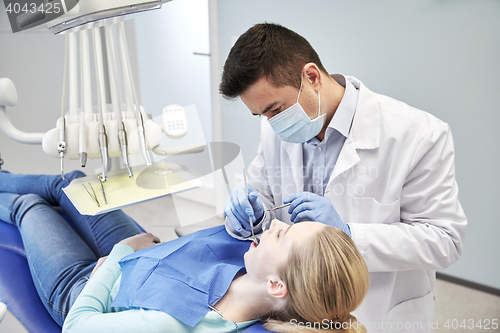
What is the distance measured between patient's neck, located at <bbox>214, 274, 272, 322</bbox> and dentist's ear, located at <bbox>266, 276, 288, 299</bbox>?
4cm

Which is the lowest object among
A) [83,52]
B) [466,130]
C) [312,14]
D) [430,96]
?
[466,130]

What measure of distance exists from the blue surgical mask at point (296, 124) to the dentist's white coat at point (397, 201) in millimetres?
112

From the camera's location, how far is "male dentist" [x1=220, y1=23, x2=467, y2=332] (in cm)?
100

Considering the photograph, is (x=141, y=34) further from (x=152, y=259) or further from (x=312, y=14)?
(x=152, y=259)

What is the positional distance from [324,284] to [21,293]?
1072 mm

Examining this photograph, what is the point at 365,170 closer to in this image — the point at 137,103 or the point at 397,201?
the point at 397,201

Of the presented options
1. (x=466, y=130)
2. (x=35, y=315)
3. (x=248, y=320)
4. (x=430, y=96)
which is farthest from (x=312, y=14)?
(x=35, y=315)

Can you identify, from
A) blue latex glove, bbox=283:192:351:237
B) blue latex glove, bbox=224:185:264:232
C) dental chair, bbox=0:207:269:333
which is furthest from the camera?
dental chair, bbox=0:207:269:333

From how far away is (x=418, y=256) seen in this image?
100cm

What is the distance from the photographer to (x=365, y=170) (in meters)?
1.10

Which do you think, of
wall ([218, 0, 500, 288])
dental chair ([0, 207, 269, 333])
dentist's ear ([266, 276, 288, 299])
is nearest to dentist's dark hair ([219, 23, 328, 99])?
dentist's ear ([266, 276, 288, 299])

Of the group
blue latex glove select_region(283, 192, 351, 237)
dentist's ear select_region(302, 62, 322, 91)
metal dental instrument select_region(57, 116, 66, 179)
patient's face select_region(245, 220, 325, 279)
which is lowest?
patient's face select_region(245, 220, 325, 279)

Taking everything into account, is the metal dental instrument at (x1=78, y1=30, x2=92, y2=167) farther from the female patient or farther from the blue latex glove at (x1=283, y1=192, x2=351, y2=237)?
the blue latex glove at (x1=283, y1=192, x2=351, y2=237)

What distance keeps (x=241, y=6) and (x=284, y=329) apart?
215 cm
